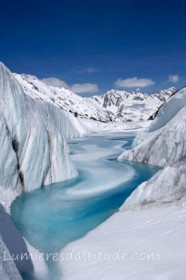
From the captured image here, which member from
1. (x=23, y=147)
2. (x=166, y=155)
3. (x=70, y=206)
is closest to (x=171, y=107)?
(x=166, y=155)

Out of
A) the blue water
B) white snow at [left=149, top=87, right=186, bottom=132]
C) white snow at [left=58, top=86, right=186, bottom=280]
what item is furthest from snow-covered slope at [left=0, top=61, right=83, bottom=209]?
white snow at [left=149, top=87, right=186, bottom=132]

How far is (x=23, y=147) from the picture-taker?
52.7ft

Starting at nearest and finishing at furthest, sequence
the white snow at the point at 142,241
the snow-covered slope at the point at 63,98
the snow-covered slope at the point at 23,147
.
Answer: the white snow at the point at 142,241, the snow-covered slope at the point at 23,147, the snow-covered slope at the point at 63,98

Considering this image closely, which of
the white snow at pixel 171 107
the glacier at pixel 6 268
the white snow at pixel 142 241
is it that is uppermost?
the white snow at pixel 171 107

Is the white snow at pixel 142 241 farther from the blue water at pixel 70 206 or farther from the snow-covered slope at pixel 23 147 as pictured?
the snow-covered slope at pixel 23 147

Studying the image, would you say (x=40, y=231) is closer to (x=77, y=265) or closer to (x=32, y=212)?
(x=32, y=212)

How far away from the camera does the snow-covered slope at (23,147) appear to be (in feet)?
48.0

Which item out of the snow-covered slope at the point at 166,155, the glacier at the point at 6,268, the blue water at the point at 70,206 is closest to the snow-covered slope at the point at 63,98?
the snow-covered slope at the point at 166,155

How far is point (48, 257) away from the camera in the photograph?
8.38m

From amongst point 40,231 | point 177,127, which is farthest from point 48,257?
point 177,127

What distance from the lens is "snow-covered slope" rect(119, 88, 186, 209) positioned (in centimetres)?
1056

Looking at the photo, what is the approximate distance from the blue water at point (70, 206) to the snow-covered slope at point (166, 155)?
1.84 meters

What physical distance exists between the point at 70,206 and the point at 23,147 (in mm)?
4313

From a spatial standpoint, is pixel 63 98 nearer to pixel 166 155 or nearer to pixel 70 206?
pixel 166 155
